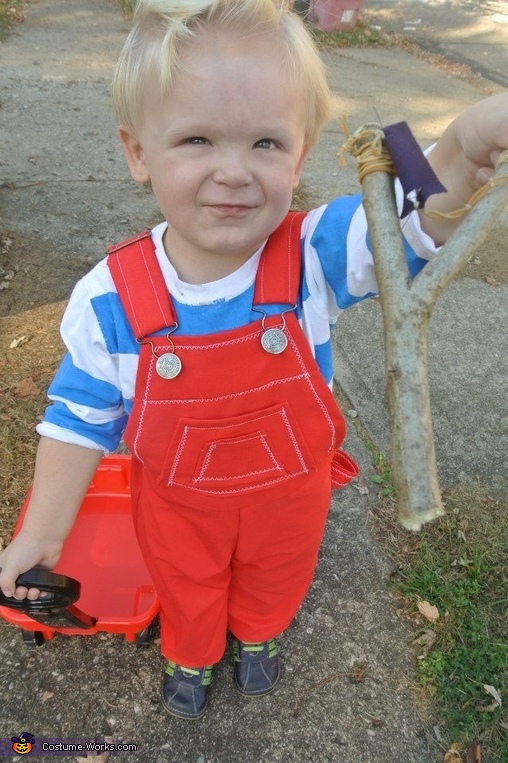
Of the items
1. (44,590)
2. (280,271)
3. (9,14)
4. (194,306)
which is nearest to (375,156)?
(280,271)

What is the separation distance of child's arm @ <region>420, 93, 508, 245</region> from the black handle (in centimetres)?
112

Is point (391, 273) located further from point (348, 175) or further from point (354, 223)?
point (348, 175)

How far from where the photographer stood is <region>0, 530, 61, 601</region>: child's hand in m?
1.37

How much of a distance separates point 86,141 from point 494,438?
3735 millimetres

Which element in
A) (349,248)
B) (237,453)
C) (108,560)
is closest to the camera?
(349,248)

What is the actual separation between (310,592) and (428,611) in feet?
1.29

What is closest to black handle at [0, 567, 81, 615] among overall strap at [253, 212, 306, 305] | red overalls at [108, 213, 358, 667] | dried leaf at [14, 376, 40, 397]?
red overalls at [108, 213, 358, 667]

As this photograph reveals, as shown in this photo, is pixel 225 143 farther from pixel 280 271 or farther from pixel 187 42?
pixel 280 271

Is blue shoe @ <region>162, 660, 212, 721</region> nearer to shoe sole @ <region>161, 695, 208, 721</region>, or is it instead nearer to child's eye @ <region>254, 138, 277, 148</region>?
shoe sole @ <region>161, 695, 208, 721</region>

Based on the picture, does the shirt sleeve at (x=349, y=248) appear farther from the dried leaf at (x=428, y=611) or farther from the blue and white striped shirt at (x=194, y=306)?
the dried leaf at (x=428, y=611)

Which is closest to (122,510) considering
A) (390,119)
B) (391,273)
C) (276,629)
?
(276,629)

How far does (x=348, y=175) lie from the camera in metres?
4.54

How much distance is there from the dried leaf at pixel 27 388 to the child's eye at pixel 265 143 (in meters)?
1.82

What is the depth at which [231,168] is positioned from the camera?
107 cm
